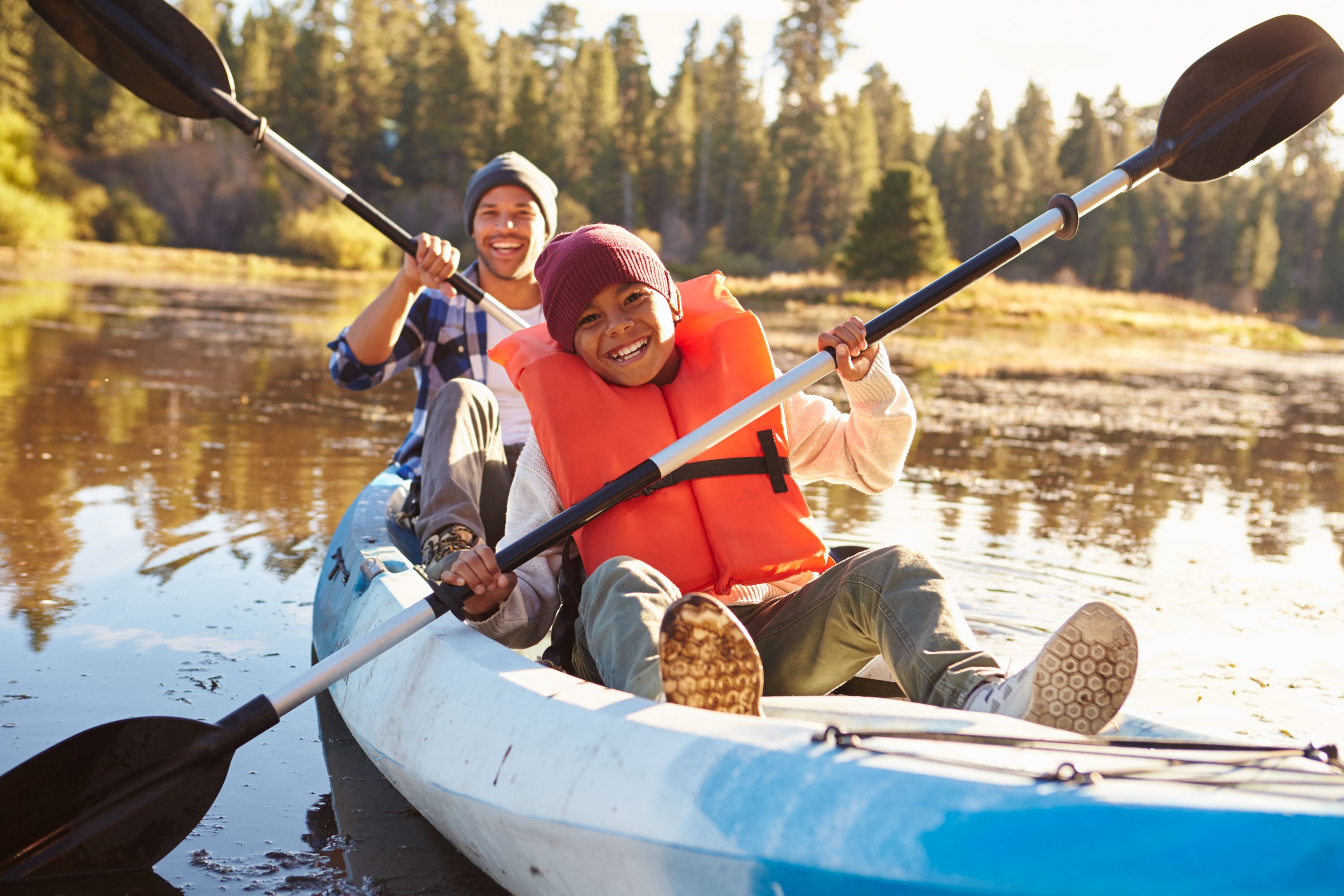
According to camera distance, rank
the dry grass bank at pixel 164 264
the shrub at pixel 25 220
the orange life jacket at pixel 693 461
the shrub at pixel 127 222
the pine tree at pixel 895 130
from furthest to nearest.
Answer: the pine tree at pixel 895 130 < the shrub at pixel 127 222 < the shrub at pixel 25 220 < the dry grass bank at pixel 164 264 < the orange life jacket at pixel 693 461

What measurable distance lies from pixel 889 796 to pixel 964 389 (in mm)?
9677

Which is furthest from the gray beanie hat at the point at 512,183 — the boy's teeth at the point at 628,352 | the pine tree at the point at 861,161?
the pine tree at the point at 861,161

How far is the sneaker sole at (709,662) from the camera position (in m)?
1.61

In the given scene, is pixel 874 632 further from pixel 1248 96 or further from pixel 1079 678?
pixel 1248 96

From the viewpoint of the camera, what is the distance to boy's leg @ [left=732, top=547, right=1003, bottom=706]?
74.2 inches

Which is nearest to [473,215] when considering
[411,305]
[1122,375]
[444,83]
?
[411,305]

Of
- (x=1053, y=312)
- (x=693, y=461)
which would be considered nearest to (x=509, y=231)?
(x=693, y=461)

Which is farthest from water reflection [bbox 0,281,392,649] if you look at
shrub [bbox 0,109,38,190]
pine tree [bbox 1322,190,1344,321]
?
pine tree [bbox 1322,190,1344,321]

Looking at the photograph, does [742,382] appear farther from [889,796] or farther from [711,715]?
[889,796]

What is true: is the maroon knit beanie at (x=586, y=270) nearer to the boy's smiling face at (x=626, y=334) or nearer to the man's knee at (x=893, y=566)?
the boy's smiling face at (x=626, y=334)

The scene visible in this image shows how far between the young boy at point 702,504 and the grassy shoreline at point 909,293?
16.6 m

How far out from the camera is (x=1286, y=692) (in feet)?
10.1

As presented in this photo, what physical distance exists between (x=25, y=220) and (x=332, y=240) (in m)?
8.53

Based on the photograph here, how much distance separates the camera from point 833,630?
81.4 inches
